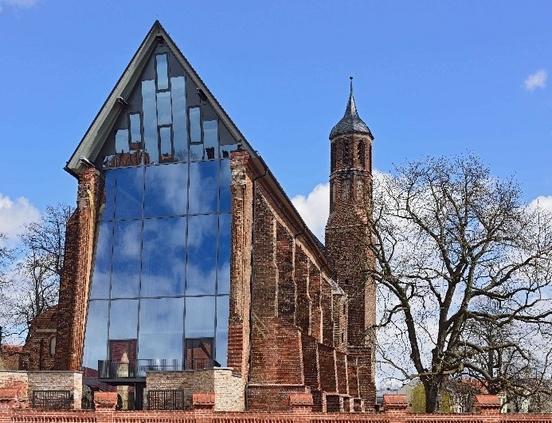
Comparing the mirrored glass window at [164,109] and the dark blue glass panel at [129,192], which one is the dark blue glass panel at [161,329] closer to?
the dark blue glass panel at [129,192]

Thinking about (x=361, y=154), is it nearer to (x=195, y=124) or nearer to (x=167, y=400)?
(x=195, y=124)

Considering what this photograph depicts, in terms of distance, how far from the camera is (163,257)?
88.2 feet

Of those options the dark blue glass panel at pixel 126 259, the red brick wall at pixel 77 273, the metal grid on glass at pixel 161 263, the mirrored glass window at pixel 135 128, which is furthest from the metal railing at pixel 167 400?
the mirrored glass window at pixel 135 128

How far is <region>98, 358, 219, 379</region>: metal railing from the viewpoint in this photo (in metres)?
25.4

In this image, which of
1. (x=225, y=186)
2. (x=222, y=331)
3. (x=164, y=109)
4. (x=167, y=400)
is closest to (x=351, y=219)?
(x=225, y=186)

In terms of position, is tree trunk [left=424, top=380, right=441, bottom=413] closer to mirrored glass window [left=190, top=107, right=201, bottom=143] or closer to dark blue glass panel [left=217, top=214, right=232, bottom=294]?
dark blue glass panel [left=217, top=214, right=232, bottom=294]

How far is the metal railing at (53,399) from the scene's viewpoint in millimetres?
23828

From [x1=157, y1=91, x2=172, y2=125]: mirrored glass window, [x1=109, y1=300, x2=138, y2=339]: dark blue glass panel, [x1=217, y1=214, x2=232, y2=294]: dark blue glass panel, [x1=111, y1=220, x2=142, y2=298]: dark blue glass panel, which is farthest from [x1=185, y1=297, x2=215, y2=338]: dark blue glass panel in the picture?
[x1=157, y1=91, x2=172, y2=125]: mirrored glass window

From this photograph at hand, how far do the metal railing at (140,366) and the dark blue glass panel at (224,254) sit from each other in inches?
95.9

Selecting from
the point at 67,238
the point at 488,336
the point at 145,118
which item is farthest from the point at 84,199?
the point at 488,336

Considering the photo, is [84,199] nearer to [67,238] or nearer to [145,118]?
[67,238]

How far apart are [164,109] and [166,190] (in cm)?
297

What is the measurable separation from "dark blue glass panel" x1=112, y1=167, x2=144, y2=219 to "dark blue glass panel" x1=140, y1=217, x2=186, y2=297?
0.79m

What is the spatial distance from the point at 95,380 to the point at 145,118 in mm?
9385
